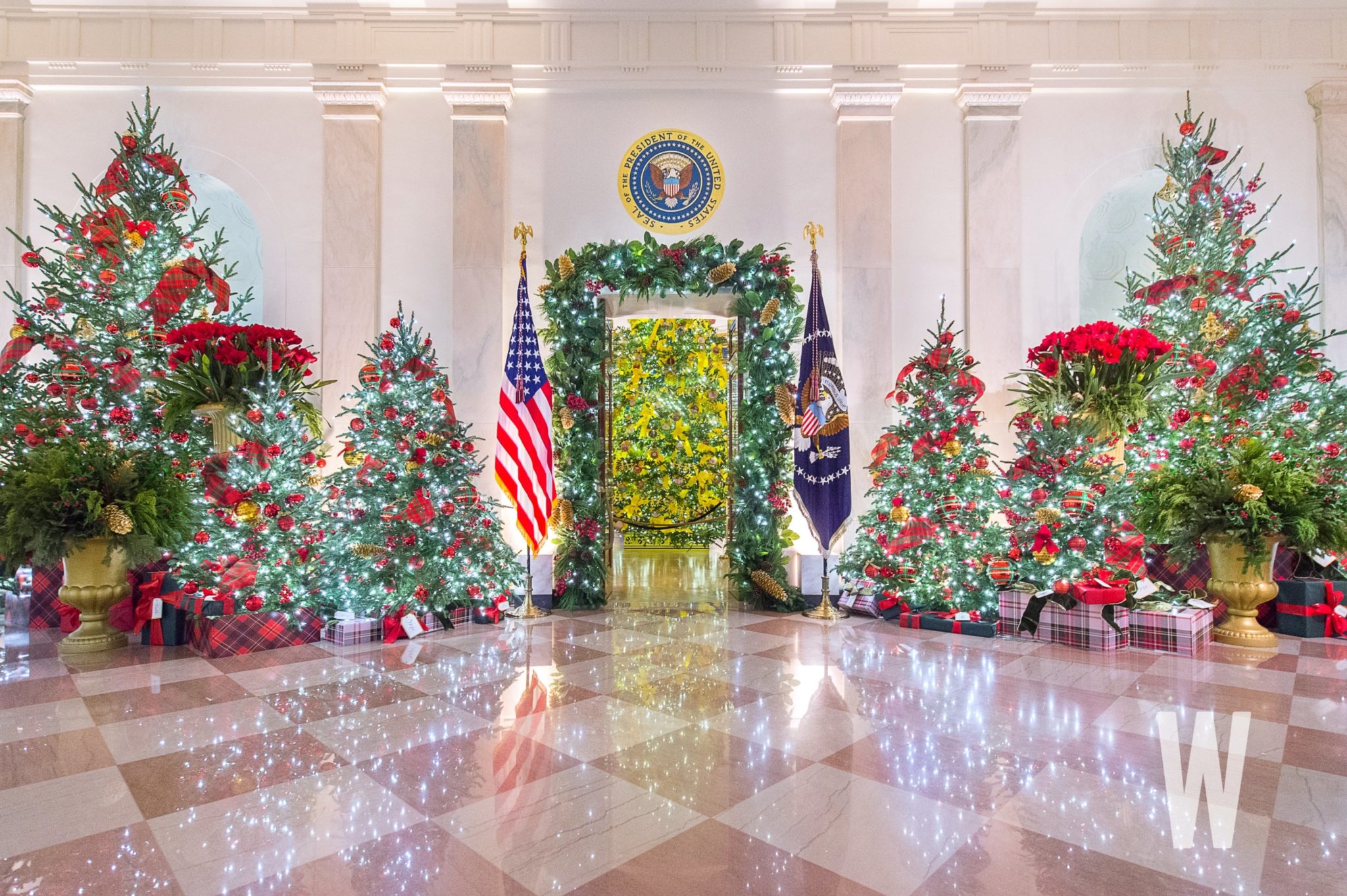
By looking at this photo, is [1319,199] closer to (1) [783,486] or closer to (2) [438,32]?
(1) [783,486]

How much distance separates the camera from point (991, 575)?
5637 millimetres

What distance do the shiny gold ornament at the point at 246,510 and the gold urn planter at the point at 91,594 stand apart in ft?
2.90

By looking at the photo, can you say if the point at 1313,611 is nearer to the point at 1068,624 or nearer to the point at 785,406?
the point at 1068,624


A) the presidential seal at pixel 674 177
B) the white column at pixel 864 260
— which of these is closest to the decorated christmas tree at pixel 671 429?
the presidential seal at pixel 674 177

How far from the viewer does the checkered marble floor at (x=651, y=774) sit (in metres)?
2.13

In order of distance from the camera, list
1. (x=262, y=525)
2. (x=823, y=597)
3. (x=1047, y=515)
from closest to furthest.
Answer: (x=262, y=525) < (x=1047, y=515) < (x=823, y=597)

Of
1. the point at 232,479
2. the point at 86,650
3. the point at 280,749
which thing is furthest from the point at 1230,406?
the point at 86,650

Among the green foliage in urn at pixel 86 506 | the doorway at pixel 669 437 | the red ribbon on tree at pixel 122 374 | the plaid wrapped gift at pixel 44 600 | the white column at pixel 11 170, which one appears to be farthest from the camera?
the doorway at pixel 669 437

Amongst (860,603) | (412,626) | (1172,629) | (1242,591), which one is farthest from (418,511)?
(1242,591)

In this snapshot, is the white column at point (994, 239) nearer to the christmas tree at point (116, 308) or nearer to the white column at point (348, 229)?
the white column at point (348, 229)

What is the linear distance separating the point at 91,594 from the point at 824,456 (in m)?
6.02

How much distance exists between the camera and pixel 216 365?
559 cm

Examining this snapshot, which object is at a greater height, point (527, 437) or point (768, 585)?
point (527, 437)

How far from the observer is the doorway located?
11266mm
